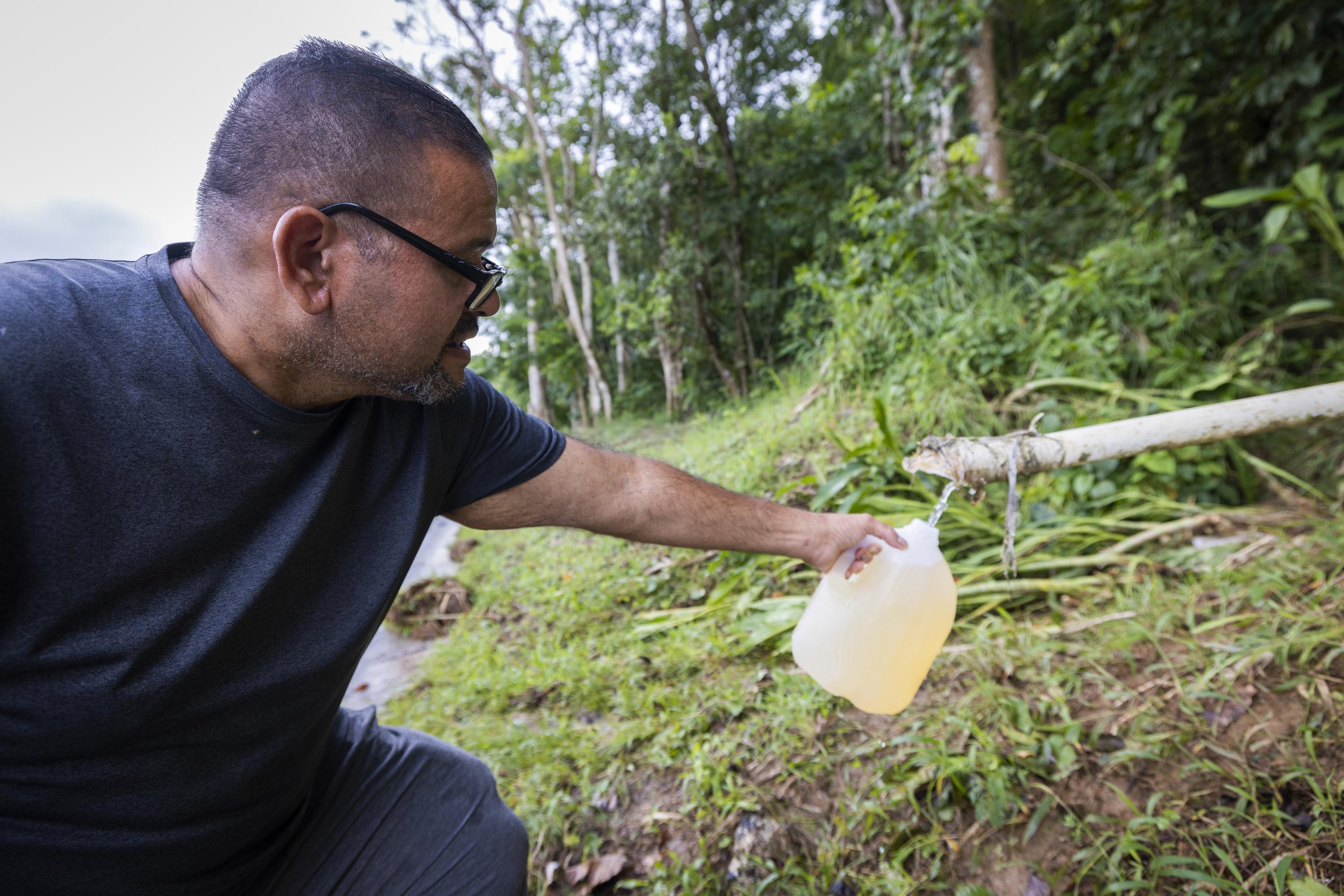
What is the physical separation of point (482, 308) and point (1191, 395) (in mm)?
3282

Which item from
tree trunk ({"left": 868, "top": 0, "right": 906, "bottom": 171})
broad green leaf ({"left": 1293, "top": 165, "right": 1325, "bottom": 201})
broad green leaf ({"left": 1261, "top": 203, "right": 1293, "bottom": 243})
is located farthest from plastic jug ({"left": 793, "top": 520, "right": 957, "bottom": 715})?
tree trunk ({"left": 868, "top": 0, "right": 906, "bottom": 171})

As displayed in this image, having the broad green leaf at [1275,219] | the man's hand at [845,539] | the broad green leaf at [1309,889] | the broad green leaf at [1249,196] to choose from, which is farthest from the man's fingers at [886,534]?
the broad green leaf at [1275,219]

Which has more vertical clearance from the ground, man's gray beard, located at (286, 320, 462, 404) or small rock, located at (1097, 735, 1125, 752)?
man's gray beard, located at (286, 320, 462, 404)

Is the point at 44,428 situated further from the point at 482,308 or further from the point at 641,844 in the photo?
the point at 641,844

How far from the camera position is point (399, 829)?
1409 millimetres

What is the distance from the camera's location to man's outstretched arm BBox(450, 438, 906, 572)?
1.51 metres

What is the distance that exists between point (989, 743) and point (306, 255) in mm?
1978

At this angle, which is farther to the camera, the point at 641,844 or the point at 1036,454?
the point at 641,844

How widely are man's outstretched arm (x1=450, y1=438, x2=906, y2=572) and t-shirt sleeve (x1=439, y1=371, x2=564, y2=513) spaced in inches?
1.2

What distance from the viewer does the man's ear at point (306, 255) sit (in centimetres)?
100

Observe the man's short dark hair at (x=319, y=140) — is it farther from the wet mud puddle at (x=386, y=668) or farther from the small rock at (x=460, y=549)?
the small rock at (x=460, y=549)

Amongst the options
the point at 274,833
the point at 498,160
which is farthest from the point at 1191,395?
the point at 498,160

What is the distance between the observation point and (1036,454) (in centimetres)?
168

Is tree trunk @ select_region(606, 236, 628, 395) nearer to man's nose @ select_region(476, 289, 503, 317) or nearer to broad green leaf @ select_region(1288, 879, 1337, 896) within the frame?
man's nose @ select_region(476, 289, 503, 317)
